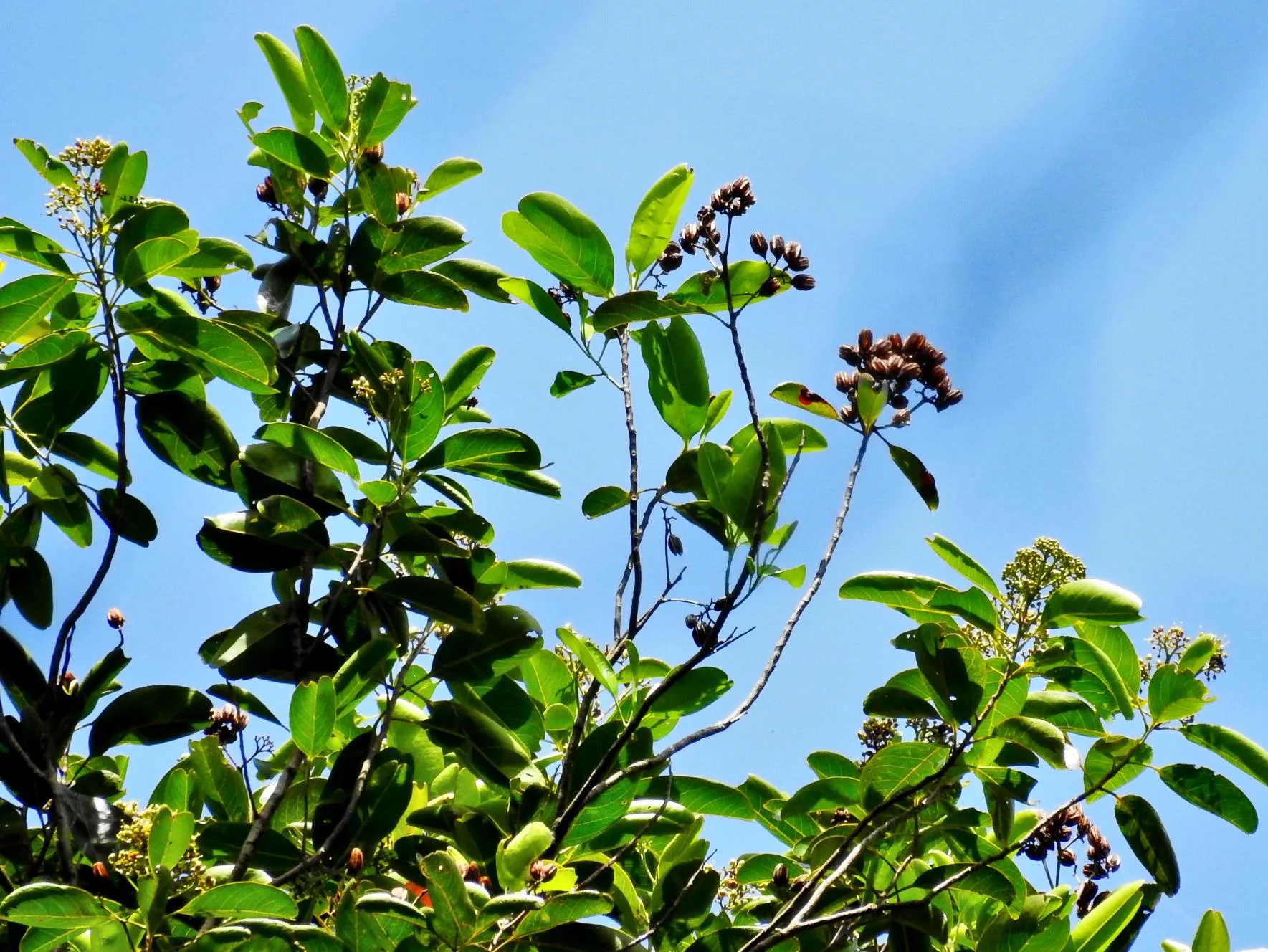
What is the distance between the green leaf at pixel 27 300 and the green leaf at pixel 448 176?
89cm

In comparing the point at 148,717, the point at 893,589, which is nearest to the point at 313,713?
the point at 148,717

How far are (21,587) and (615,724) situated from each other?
1.48 meters

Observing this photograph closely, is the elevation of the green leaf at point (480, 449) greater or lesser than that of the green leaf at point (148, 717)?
greater

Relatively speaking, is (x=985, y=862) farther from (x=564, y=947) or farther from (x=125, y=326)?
(x=125, y=326)

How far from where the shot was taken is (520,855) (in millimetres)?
2234

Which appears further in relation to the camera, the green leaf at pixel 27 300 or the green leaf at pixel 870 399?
the green leaf at pixel 27 300

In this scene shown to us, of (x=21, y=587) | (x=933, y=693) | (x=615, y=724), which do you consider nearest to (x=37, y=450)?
(x=21, y=587)

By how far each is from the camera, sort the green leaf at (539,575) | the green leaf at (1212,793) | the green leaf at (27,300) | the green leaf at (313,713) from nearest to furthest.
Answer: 1. the green leaf at (313,713)
2. the green leaf at (1212,793)
3. the green leaf at (27,300)
4. the green leaf at (539,575)

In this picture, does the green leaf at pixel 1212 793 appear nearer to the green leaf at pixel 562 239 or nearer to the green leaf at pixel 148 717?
the green leaf at pixel 562 239

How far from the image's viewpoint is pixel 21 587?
2893 millimetres

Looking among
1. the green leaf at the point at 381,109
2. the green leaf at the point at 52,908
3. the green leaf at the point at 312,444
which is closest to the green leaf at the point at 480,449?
the green leaf at the point at 312,444

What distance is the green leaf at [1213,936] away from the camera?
→ 8.78 feet

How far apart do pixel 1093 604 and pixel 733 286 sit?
1.07m

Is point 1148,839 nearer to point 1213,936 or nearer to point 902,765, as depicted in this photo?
point 1213,936
